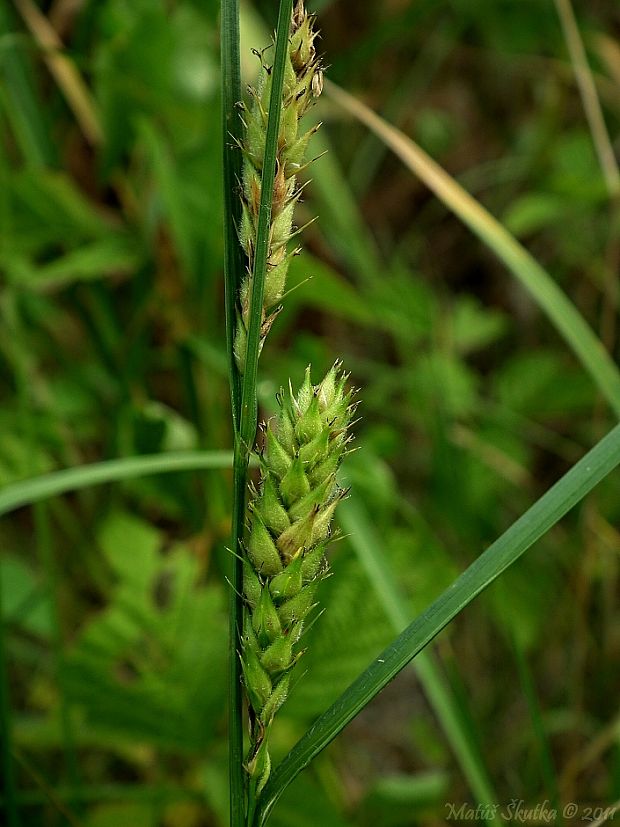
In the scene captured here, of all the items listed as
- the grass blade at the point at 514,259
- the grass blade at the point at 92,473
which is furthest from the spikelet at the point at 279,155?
the grass blade at the point at 514,259

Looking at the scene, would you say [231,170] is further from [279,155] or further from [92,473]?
[92,473]

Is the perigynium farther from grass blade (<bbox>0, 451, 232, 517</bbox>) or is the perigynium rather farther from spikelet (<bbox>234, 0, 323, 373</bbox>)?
grass blade (<bbox>0, 451, 232, 517</bbox>)

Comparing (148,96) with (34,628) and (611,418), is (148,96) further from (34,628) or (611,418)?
(611,418)

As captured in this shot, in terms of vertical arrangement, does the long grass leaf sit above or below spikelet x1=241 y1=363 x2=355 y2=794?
above

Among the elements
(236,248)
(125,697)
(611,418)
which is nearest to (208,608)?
(125,697)

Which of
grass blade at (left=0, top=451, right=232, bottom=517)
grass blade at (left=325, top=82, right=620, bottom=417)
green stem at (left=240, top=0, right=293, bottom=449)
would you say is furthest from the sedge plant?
grass blade at (left=325, top=82, right=620, bottom=417)

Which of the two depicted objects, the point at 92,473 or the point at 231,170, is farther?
the point at 92,473

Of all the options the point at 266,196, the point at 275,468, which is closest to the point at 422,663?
the point at 275,468
